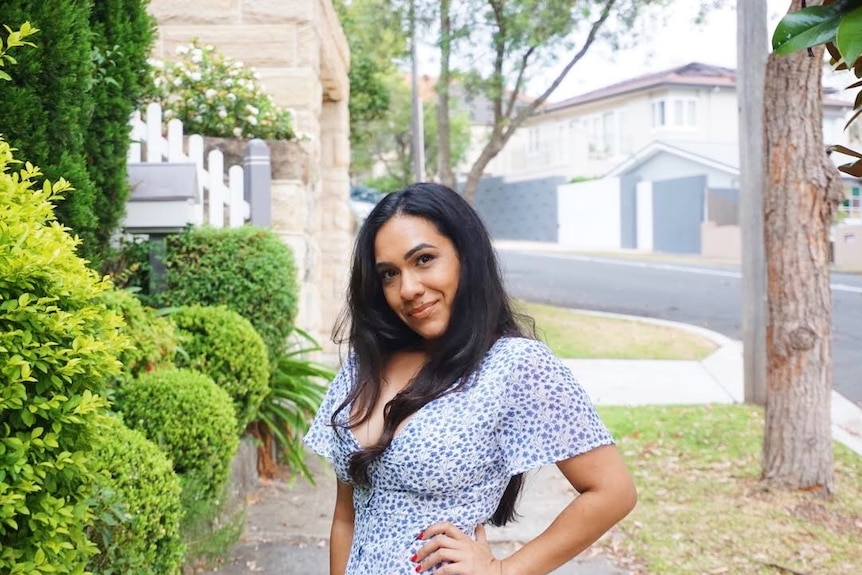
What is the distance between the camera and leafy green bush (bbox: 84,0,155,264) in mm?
4270

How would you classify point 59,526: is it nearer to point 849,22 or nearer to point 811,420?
point 849,22

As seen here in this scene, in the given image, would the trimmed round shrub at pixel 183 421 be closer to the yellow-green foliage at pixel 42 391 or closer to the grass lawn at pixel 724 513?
the yellow-green foliage at pixel 42 391

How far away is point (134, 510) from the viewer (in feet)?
9.20

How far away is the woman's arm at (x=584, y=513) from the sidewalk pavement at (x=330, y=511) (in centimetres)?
132

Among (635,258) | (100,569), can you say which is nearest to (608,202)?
(635,258)

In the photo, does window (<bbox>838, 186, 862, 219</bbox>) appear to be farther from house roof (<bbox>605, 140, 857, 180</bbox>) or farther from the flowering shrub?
the flowering shrub

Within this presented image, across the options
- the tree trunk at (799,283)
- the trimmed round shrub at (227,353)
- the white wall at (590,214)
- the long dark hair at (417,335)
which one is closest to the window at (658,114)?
the white wall at (590,214)

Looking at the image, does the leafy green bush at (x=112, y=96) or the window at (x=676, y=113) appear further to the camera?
the window at (x=676, y=113)

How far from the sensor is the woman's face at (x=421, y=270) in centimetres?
201

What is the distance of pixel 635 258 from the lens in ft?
89.5

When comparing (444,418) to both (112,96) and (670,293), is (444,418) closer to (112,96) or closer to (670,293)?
(112,96)

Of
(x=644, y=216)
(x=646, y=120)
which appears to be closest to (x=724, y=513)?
(x=644, y=216)

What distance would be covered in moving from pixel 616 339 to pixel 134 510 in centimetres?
963

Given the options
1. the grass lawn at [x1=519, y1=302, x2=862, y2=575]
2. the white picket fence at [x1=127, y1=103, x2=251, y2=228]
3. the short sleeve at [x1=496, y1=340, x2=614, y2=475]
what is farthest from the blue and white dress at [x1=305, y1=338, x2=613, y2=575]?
the white picket fence at [x1=127, y1=103, x2=251, y2=228]
